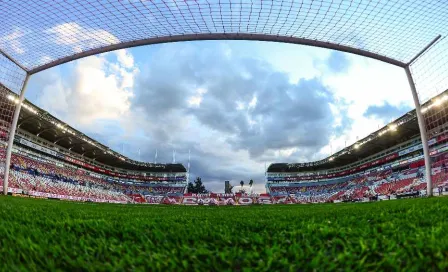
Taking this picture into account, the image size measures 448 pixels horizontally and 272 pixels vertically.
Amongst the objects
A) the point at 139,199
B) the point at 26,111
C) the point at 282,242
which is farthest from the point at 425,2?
the point at 139,199

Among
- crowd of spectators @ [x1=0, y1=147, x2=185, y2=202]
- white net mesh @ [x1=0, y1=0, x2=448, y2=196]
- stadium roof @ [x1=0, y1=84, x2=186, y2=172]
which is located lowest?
crowd of spectators @ [x1=0, y1=147, x2=185, y2=202]

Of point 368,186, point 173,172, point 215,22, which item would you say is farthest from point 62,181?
point 368,186

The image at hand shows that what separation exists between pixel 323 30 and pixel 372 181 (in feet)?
148

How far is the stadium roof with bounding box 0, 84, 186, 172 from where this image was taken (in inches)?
1436

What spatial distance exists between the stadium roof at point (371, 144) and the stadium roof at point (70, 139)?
3150 centimetres

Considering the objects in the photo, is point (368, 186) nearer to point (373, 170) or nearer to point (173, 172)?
point (373, 170)

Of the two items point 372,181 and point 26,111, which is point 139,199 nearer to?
point 26,111

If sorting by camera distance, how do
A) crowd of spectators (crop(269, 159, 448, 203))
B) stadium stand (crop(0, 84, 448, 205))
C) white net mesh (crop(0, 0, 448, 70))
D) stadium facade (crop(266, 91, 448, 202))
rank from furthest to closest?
stadium stand (crop(0, 84, 448, 205)) < stadium facade (crop(266, 91, 448, 202)) < crowd of spectators (crop(269, 159, 448, 203)) < white net mesh (crop(0, 0, 448, 70))

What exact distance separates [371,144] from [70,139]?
53850 millimetres

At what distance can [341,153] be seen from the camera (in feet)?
182

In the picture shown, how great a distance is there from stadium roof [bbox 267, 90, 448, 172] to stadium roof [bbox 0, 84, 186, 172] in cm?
3150

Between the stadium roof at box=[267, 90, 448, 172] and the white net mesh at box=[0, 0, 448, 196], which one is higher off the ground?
the stadium roof at box=[267, 90, 448, 172]

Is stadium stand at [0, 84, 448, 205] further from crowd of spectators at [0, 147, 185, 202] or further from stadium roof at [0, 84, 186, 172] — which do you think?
stadium roof at [0, 84, 186, 172]

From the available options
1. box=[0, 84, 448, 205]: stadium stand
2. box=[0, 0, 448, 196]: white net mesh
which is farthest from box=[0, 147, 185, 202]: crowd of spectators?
box=[0, 0, 448, 196]: white net mesh
